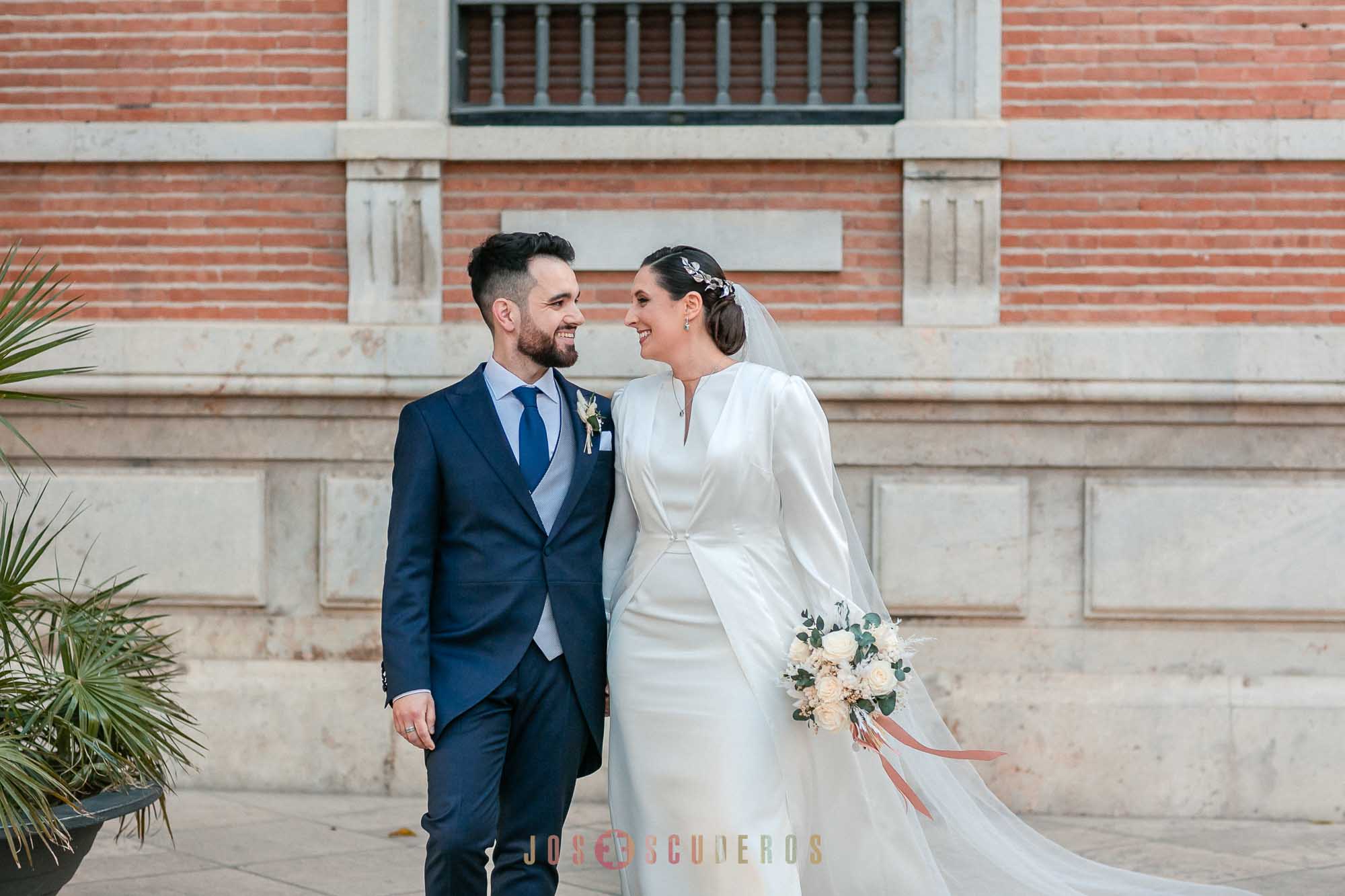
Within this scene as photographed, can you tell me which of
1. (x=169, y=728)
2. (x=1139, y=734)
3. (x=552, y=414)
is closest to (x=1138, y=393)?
(x=1139, y=734)

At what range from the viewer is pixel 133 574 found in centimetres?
680

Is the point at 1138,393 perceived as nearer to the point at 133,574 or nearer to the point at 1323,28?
the point at 1323,28

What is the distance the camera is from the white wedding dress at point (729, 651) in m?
3.76

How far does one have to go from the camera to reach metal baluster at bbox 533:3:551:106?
6.78 m

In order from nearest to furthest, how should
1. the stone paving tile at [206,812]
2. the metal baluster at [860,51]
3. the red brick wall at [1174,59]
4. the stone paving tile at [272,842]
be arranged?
the stone paving tile at [272,842] → the stone paving tile at [206,812] → the red brick wall at [1174,59] → the metal baluster at [860,51]

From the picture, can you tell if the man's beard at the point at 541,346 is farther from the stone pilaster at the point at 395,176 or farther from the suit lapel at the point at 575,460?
the stone pilaster at the point at 395,176

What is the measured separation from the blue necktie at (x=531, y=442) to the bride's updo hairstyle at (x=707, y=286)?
47 cm

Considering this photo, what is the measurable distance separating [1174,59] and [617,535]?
3.92 m

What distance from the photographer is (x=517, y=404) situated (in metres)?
3.88

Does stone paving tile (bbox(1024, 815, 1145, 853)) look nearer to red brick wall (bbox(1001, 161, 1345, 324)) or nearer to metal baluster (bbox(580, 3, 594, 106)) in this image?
red brick wall (bbox(1001, 161, 1345, 324))

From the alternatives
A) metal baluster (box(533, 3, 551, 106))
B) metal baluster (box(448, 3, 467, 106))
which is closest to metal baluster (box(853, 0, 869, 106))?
metal baluster (box(533, 3, 551, 106))

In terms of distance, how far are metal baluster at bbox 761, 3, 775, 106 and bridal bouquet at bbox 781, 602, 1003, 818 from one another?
3.49m

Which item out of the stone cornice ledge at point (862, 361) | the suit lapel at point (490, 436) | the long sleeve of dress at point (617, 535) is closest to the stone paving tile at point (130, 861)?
the stone cornice ledge at point (862, 361)

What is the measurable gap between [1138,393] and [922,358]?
0.95 metres
